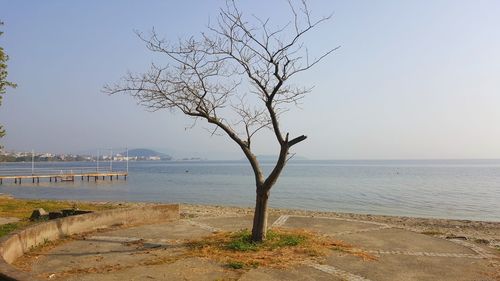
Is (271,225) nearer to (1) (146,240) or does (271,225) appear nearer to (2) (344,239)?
(2) (344,239)

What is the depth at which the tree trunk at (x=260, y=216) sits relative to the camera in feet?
31.1

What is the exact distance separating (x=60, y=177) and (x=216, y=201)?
37765 millimetres

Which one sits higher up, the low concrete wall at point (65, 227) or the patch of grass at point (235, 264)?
the low concrete wall at point (65, 227)

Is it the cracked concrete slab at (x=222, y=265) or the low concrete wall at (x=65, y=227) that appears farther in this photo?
the cracked concrete slab at (x=222, y=265)

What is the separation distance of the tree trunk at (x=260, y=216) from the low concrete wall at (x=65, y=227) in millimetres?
4530

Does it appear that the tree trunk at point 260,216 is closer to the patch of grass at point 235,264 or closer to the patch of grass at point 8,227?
the patch of grass at point 235,264

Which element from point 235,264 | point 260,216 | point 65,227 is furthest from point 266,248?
point 65,227

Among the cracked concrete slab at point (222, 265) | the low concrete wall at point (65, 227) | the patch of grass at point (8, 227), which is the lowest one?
the cracked concrete slab at point (222, 265)

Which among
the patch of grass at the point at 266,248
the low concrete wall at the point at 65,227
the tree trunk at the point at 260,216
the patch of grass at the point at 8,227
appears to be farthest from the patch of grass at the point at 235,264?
the patch of grass at the point at 8,227

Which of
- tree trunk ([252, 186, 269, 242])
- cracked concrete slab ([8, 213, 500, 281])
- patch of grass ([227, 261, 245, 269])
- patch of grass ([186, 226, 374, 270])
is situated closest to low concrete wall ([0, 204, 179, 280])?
cracked concrete slab ([8, 213, 500, 281])

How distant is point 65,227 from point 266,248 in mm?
4903

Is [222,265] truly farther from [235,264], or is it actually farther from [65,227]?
[65,227]

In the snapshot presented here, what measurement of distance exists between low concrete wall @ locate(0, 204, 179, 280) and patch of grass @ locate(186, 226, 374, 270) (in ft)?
10.2

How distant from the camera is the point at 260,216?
9.52 meters
